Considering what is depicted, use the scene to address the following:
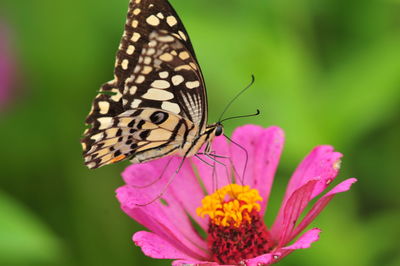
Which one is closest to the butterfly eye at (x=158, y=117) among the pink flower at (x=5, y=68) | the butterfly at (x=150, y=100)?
the butterfly at (x=150, y=100)

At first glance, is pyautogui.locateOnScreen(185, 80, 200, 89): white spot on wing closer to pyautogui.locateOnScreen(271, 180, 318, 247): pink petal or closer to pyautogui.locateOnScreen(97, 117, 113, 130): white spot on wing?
pyautogui.locateOnScreen(97, 117, 113, 130): white spot on wing

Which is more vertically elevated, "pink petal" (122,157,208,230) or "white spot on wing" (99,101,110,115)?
"white spot on wing" (99,101,110,115)

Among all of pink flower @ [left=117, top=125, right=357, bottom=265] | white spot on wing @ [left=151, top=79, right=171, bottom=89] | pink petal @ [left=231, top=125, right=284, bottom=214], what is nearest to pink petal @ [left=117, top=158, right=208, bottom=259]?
pink flower @ [left=117, top=125, right=357, bottom=265]

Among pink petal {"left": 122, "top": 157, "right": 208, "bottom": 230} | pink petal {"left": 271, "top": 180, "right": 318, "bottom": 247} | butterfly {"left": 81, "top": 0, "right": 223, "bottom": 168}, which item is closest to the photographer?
pink petal {"left": 271, "top": 180, "right": 318, "bottom": 247}

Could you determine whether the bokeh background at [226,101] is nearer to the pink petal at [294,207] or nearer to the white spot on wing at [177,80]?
the pink petal at [294,207]

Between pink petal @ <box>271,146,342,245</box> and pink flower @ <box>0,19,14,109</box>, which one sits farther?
pink flower @ <box>0,19,14,109</box>

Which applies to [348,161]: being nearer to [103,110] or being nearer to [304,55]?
[304,55]

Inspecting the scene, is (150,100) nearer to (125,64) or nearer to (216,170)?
(125,64)

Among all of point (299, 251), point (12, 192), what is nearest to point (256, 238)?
point (299, 251)
